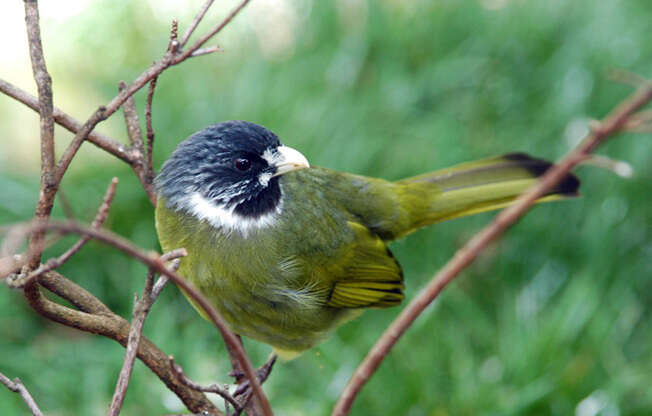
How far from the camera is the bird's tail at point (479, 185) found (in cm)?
342

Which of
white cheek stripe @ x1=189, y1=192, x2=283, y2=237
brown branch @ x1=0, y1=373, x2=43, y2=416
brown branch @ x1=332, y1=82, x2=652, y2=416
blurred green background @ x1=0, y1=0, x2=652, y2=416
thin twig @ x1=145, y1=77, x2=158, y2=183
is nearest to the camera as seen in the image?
brown branch @ x1=332, y1=82, x2=652, y2=416

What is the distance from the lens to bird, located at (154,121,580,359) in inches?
104

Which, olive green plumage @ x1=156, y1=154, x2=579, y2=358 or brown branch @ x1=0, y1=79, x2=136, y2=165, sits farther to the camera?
olive green plumage @ x1=156, y1=154, x2=579, y2=358

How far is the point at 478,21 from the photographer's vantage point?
5.54 meters

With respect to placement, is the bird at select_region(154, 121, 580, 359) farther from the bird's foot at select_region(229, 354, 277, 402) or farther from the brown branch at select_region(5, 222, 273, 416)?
the brown branch at select_region(5, 222, 273, 416)

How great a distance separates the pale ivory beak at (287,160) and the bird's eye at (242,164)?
10 centimetres

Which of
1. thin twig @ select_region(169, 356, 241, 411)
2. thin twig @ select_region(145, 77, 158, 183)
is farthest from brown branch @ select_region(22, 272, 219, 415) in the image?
thin twig @ select_region(145, 77, 158, 183)

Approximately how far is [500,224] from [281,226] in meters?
1.94

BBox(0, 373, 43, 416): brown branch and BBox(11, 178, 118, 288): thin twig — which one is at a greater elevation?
BBox(11, 178, 118, 288): thin twig

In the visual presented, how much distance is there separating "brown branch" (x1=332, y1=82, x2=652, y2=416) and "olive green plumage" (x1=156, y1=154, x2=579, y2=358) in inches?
62.1

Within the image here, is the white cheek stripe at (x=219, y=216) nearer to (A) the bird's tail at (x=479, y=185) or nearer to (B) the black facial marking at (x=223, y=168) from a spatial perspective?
(B) the black facial marking at (x=223, y=168)

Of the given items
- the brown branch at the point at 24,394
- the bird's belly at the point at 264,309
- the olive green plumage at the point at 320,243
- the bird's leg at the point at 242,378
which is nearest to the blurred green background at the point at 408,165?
the bird's leg at the point at 242,378

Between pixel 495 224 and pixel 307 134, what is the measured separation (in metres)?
3.82

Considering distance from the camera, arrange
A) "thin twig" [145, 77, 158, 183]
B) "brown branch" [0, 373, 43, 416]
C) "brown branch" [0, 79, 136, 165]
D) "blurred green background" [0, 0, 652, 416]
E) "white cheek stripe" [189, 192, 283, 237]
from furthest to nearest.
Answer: "blurred green background" [0, 0, 652, 416], "white cheek stripe" [189, 192, 283, 237], "thin twig" [145, 77, 158, 183], "brown branch" [0, 79, 136, 165], "brown branch" [0, 373, 43, 416]
